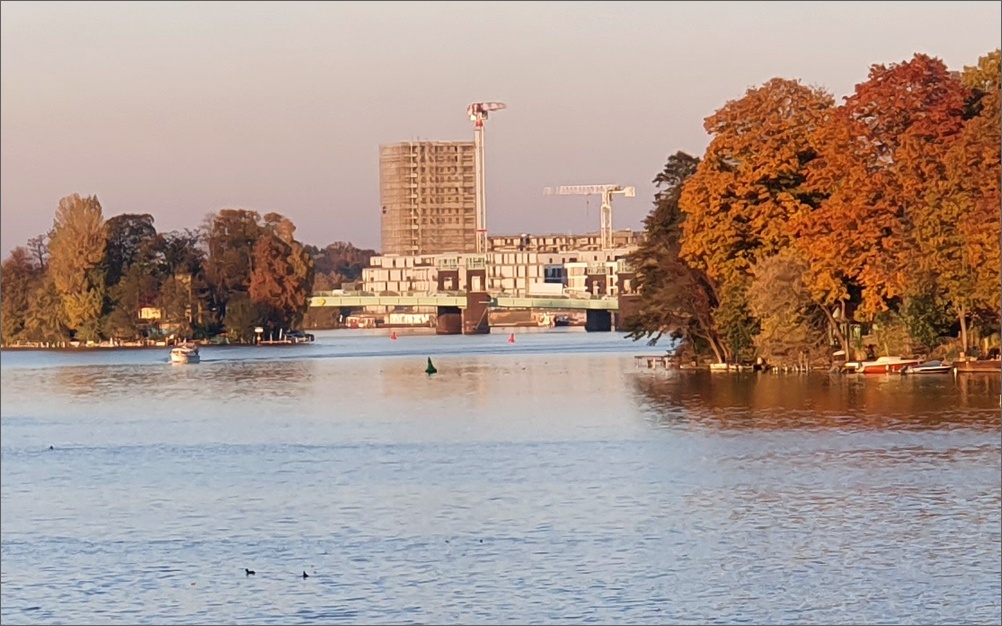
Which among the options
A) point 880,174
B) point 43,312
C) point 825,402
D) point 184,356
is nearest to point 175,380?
point 43,312

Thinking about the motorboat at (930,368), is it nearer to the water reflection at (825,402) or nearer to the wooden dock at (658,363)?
the water reflection at (825,402)

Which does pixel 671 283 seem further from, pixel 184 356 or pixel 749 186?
pixel 184 356

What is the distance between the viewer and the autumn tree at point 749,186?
84125 mm

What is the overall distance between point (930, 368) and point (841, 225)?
7.00 metres

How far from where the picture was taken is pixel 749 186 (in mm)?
84250

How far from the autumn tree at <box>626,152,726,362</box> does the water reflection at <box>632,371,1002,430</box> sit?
6038 millimetres

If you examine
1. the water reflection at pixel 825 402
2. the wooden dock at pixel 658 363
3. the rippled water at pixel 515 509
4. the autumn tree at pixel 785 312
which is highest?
the autumn tree at pixel 785 312

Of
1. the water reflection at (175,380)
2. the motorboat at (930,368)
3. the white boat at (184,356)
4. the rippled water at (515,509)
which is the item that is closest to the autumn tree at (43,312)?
the water reflection at (175,380)

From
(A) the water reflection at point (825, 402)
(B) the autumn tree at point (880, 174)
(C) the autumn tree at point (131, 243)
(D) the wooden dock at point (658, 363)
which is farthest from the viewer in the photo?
(C) the autumn tree at point (131, 243)

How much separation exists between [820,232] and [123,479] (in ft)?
139

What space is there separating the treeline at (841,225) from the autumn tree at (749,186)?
82mm

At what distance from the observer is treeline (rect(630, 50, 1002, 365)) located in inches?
2857

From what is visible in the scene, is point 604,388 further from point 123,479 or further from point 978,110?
point 123,479

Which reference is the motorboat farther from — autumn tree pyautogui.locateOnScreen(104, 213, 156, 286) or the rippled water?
autumn tree pyautogui.locateOnScreen(104, 213, 156, 286)
